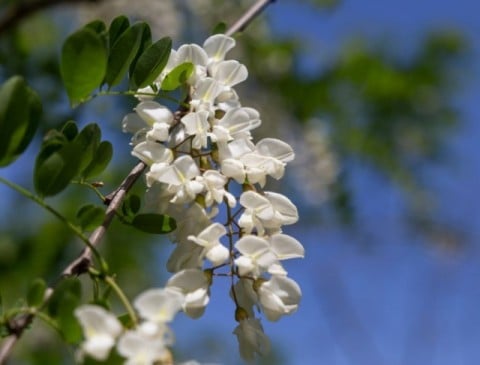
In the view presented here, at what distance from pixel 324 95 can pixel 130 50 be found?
101 inches

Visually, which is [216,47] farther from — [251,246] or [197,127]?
[251,246]

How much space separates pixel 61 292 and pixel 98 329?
6 centimetres

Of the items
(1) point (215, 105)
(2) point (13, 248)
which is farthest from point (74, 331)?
(2) point (13, 248)

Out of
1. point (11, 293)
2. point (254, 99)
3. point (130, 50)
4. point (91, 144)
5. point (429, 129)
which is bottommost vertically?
point (91, 144)

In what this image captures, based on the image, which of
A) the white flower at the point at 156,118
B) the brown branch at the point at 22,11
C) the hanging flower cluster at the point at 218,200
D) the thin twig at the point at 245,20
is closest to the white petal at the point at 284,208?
the hanging flower cluster at the point at 218,200

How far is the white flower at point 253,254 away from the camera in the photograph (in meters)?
0.55

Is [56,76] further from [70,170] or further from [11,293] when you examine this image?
[70,170]

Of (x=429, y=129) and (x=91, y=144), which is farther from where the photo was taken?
(x=429, y=129)

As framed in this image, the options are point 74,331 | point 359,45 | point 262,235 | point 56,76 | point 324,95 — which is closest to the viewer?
point 74,331

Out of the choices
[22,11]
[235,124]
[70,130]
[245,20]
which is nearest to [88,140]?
[70,130]

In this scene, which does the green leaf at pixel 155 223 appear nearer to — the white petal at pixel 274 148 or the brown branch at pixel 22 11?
the white petal at pixel 274 148

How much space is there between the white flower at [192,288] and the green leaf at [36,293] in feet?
0.32

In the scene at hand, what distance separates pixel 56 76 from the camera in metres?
2.06

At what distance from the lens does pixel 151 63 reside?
0.66 metres
